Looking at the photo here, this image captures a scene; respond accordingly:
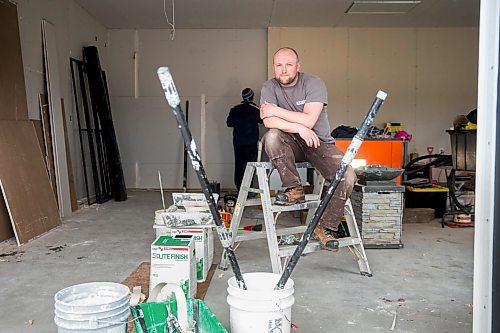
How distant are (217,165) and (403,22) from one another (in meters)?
3.92

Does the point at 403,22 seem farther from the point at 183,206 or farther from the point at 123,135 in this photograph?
the point at 183,206

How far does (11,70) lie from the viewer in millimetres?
4574

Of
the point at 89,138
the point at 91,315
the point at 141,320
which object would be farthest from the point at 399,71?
the point at 91,315

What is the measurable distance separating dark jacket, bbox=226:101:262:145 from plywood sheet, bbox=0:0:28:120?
315 centimetres

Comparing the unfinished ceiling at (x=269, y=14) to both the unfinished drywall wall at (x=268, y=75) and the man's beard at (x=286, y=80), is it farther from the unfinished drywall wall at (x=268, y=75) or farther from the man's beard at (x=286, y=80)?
the man's beard at (x=286, y=80)

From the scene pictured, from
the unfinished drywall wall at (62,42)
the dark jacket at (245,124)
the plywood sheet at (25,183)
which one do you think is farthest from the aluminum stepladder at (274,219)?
the dark jacket at (245,124)

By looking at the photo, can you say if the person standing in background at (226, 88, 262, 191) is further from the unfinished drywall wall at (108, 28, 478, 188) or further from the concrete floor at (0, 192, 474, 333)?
the concrete floor at (0, 192, 474, 333)

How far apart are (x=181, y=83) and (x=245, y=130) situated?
1905 millimetres

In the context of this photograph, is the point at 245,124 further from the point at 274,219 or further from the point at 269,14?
the point at 274,219

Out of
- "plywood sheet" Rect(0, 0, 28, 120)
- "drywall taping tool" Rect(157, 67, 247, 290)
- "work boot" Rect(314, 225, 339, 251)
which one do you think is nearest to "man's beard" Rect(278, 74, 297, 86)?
"work boot" Rect(314, 225, 339, 251)

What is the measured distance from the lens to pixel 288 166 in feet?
9.70

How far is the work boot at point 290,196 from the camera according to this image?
2.92 metres

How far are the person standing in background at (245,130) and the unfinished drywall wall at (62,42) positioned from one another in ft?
7.41

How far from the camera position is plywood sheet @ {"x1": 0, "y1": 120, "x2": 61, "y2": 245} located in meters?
4.16
